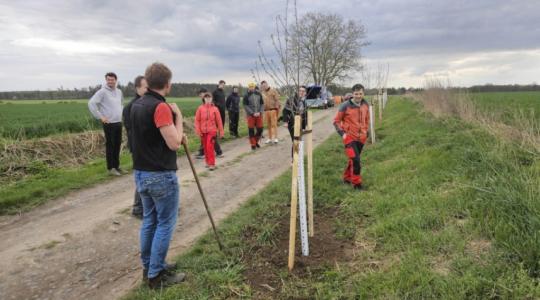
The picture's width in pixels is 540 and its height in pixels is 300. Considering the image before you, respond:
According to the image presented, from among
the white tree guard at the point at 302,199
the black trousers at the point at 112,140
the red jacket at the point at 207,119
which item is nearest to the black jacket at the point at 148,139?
the white tree guard at the point at 302,199

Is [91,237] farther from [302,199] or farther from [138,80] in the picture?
[302,199]

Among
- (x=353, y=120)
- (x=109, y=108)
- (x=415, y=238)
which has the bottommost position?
(x=415, y=238)

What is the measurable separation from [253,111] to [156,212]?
8.22 m

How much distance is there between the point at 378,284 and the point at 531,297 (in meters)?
1.11

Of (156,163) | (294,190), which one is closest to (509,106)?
(294,190)

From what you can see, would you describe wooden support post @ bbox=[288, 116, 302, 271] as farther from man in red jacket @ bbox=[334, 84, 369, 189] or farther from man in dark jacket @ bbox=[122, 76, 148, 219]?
man in red jacket @ bbox=[334, 84, 369, 189]

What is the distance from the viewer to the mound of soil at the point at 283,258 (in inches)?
139

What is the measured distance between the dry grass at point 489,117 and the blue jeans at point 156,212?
18.5 ft

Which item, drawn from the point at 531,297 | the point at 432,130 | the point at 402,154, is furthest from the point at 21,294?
the point at 432,130

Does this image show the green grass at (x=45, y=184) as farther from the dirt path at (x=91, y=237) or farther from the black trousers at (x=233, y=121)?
the black trousers at (x=233, y=121)

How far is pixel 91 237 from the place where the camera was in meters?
4.96

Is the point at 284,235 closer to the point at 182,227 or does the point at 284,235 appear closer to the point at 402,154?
the point at 182,227

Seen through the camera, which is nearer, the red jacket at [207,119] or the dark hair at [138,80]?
the dark hair at [138,80]

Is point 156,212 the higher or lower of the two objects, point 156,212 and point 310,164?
the lower
